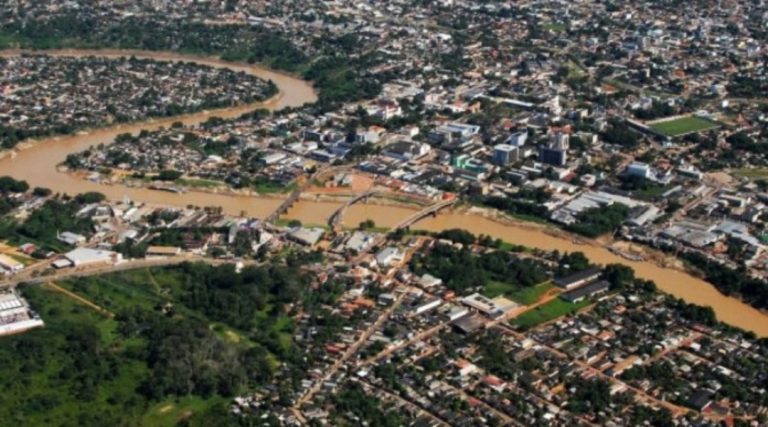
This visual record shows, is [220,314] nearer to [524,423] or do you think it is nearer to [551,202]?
[524,423]

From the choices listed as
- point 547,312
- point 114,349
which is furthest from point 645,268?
point 114,349

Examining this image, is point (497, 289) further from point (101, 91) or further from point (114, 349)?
point (101, 91)

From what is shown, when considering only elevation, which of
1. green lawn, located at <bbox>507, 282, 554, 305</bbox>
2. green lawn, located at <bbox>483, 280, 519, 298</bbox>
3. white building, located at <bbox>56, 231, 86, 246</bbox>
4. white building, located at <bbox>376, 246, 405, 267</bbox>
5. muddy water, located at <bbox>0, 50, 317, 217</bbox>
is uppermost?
green lawn, located at <bbox>507, 282, 554, 305</bbox>

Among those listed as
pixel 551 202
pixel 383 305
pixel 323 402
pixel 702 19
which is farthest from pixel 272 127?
pixel 702 19

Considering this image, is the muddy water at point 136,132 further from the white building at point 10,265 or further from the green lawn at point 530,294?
the green lawn at point 530,294

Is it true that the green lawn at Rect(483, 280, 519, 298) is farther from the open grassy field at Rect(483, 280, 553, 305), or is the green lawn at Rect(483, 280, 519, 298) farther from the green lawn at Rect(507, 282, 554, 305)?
the green lawn at Rect(507, 282, 554, 305)

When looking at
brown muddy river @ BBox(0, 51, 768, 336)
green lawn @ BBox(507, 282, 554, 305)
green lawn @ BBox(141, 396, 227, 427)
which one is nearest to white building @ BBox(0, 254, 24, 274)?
brown muddy river @ BBox(0, 51, 768, 336)
